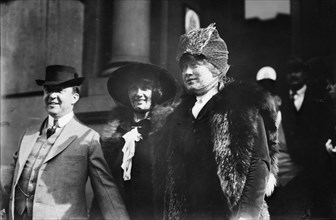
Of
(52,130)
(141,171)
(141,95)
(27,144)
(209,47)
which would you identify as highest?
(209,47)

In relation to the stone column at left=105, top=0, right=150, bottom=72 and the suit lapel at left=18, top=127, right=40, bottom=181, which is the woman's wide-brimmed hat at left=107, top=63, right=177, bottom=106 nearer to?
the stone column at left=105, top=0, right=150, bottom=72

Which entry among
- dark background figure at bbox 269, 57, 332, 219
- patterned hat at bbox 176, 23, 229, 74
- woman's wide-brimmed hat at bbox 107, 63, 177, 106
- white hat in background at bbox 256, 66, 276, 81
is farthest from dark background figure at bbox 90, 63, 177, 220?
dark background figure at bbox 269, 57, 332, 219

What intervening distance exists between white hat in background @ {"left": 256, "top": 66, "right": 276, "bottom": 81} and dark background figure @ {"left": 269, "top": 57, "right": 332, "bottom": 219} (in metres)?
0.15

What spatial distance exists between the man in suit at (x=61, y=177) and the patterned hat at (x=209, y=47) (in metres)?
1.15

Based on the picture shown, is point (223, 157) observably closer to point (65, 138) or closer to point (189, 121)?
point (189, 121)

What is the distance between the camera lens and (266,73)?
4.46 m

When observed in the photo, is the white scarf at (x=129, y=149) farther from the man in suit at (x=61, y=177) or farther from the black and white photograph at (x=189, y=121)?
the man in suit at (x=61, y=177)

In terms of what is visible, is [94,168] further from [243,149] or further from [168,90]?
[243,149]

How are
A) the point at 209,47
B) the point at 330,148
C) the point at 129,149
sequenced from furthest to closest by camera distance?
the point at 129,149, the point at 330,148, the point at 209,47

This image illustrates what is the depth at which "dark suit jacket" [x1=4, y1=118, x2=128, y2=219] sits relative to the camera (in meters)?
4.19

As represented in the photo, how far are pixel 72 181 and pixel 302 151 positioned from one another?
6.15ft

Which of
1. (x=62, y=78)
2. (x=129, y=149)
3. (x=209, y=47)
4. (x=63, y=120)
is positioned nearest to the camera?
(x=209, y=47)

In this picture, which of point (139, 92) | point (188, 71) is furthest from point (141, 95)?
point (188, 71)

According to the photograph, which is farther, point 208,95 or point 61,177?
point 61,177
